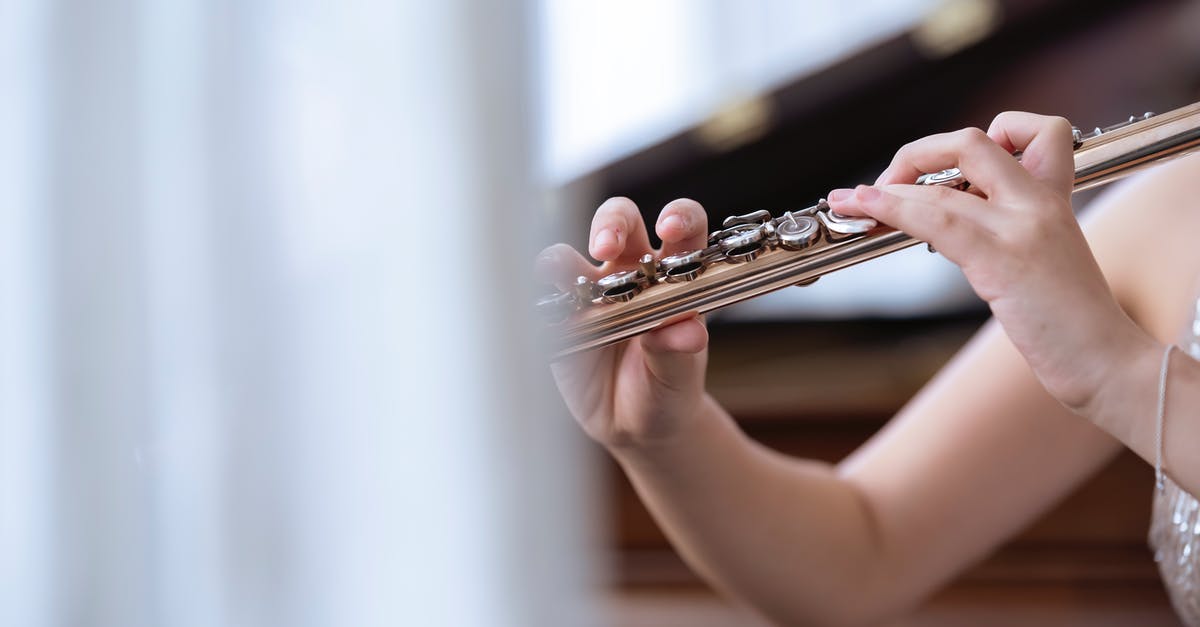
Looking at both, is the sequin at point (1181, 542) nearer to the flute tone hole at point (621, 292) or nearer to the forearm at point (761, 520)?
the forearm at point (761, 520)

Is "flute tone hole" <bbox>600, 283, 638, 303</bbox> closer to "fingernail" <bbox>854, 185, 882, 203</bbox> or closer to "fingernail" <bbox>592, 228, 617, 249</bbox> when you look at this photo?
"fingernail" <bbox>592, 228, 617, 249</bbox>

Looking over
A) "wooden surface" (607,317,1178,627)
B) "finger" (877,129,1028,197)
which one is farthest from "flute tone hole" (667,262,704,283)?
"wooden surface" (607,317,1178,627)

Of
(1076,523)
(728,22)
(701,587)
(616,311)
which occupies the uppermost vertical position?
(728,22)

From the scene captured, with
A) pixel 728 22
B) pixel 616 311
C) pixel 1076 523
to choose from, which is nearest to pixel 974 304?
pixel 1076 523

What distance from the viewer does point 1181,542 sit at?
83 cm

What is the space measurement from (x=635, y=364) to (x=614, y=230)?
11 centimetres

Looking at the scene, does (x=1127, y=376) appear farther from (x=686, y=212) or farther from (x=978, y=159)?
(x=686, y=212)

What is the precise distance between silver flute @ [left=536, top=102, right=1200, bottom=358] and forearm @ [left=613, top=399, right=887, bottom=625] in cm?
17

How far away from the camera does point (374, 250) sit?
302 millimetres

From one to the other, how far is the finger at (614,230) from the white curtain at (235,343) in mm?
290

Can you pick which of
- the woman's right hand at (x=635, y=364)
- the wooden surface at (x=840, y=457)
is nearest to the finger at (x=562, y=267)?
the woman's right hand at (x=635, y=364)

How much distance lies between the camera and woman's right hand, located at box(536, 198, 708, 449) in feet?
1.98

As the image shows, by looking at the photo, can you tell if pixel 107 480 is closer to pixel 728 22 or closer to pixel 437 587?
pixel 437 587

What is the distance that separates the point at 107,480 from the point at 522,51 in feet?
0.57
